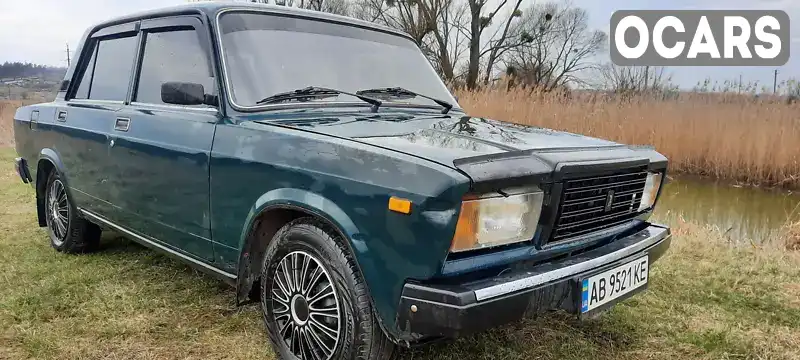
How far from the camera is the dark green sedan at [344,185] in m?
1.94

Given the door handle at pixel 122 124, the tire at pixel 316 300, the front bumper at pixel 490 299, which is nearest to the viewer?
the front bumper at pixel 490 299

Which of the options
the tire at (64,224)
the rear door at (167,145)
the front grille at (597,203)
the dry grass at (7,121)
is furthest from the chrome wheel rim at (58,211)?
the dry grass at (7,121)

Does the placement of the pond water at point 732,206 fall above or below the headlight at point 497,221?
below

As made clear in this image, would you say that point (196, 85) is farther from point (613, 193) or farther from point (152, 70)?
point (613, 193)

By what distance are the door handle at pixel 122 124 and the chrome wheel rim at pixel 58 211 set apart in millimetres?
1247

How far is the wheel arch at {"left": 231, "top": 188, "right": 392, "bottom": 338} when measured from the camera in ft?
6.82

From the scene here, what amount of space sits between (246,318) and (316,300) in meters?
0.96

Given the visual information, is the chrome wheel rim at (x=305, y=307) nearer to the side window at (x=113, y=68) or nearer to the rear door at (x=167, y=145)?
the rear door at (x=167, y=145)

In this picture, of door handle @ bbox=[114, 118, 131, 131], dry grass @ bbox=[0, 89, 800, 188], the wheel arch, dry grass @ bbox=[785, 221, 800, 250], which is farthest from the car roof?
dry grass @ bbox=[0, 89, 800, 188]

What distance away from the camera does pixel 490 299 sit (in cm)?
190

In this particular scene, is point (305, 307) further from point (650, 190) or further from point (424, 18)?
point (424, 18)

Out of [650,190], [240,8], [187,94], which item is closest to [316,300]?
[187,94]

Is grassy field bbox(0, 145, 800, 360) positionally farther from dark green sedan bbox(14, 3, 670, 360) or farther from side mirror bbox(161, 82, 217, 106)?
side mirror bbox(161, 82, 217, 106)

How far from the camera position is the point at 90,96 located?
13.2 ft
